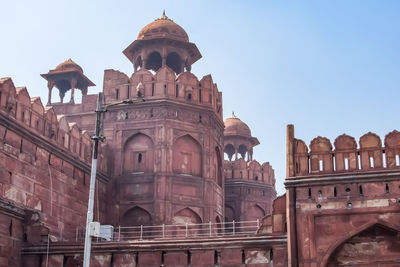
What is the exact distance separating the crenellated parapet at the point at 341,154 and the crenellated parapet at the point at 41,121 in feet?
25.3

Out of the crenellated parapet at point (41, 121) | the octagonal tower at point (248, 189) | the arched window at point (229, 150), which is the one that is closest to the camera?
the crenellated parapet at point (41, 121)

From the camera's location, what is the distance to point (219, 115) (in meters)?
26.0

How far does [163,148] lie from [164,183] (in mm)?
1314

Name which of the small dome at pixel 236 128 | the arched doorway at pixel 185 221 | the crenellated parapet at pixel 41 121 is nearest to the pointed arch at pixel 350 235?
the arched doorway at pixel 185 221

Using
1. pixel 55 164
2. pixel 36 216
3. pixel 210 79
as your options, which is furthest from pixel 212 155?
pixel 36 216

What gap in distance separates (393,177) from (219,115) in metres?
11.2

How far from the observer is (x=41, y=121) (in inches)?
777

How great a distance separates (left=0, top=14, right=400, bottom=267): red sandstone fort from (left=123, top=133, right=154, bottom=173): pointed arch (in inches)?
1.6

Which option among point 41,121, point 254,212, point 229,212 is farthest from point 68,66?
point 254,212

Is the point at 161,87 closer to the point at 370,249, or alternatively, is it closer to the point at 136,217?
the point at 136,217

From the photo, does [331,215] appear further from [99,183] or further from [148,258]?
[99,183]

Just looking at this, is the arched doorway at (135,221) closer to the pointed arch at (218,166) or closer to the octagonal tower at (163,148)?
the octagonal tower at (163,148)

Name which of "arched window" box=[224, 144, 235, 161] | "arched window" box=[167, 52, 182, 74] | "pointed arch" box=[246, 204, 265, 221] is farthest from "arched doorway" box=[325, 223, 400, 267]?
"arched window" box=[224, 144, 235, 161]

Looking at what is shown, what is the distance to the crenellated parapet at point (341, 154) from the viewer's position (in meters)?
16.2
